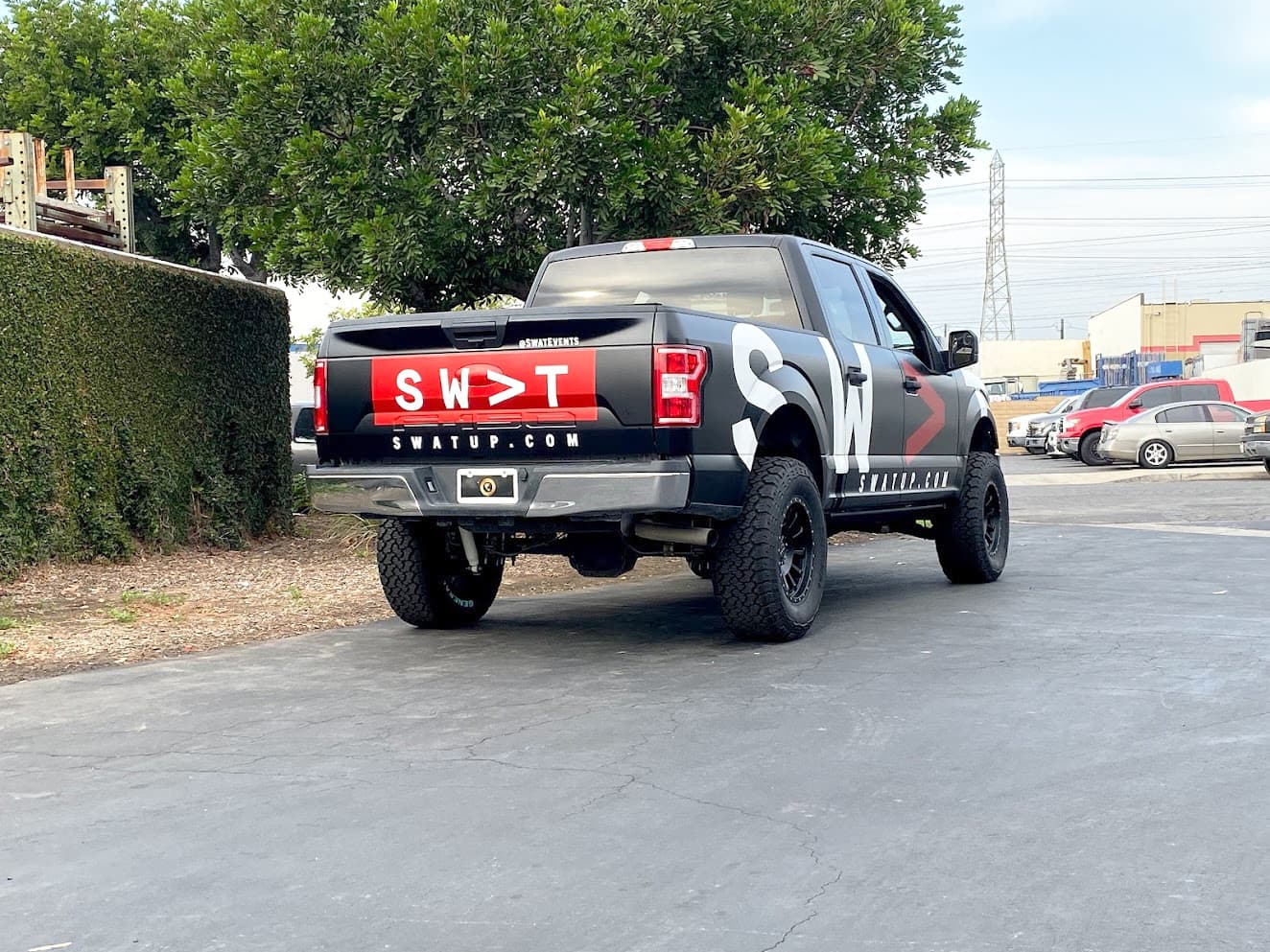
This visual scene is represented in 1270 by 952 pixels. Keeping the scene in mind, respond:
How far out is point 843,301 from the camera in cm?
942

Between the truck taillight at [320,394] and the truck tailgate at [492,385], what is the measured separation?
38mm

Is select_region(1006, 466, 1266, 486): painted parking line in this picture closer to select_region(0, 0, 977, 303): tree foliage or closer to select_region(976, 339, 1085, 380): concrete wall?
select_region(0, 0, 977, 303): tree foliage

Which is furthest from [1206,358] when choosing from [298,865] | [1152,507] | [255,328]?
[298,865]

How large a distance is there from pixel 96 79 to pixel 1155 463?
21487 mm

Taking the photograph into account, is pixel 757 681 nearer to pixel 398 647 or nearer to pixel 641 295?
pixel 398 647

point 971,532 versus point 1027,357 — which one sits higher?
point 1027,357

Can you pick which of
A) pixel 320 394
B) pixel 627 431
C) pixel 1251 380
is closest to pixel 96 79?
pixel 320 394

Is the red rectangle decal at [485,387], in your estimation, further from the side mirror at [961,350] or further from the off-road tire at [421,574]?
the side mirror at [961,350]

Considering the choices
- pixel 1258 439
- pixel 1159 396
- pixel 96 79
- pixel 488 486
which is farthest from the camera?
pixel 1159 396

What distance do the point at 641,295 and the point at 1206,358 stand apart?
175 ft

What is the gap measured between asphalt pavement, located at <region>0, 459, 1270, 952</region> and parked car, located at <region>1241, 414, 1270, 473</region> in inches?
729

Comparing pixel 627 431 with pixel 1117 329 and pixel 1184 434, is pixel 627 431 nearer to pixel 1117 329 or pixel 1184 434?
pixel 1184 434

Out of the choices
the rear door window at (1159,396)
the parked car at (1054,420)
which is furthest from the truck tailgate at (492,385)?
the parked car at (1054,420)

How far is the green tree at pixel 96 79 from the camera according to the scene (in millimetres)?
20228
